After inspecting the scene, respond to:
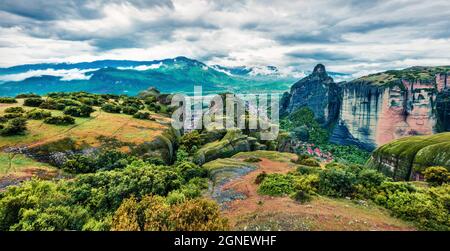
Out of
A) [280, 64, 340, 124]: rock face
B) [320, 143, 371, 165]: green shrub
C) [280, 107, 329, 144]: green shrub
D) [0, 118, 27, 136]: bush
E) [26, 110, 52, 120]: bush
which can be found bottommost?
[320, 143, 371, 165]: green shrub

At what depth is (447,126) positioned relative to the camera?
384ft

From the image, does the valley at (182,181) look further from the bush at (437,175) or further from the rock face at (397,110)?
the rock face at (397,110)

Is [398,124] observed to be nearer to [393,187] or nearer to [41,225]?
[393,187]

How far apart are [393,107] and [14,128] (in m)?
147

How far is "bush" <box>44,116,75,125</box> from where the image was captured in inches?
1431

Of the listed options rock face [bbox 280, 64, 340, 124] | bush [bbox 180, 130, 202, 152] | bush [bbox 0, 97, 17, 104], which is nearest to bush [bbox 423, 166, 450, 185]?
bush [bbox 180, 130, 202, 152]

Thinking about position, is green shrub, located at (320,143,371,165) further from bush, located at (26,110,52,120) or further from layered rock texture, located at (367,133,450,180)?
bush, located at (26,110,52,120)

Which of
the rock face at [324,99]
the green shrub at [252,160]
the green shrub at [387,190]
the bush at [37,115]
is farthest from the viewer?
the rock face at [324,99]

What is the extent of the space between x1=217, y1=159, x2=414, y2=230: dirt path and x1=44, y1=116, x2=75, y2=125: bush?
101ft

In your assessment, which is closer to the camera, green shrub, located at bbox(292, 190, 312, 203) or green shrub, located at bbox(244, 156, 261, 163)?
green shrub, located at bbox(292, 190, 312, 203)

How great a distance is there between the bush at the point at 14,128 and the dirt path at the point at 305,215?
1141 inches

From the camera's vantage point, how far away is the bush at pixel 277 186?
21803mm

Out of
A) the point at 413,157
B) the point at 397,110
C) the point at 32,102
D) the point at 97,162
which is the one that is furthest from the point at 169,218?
the point at 397,110

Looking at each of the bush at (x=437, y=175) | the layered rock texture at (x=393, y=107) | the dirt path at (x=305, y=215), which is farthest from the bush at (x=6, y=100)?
the layered rock texture at (x=393, y=107)
